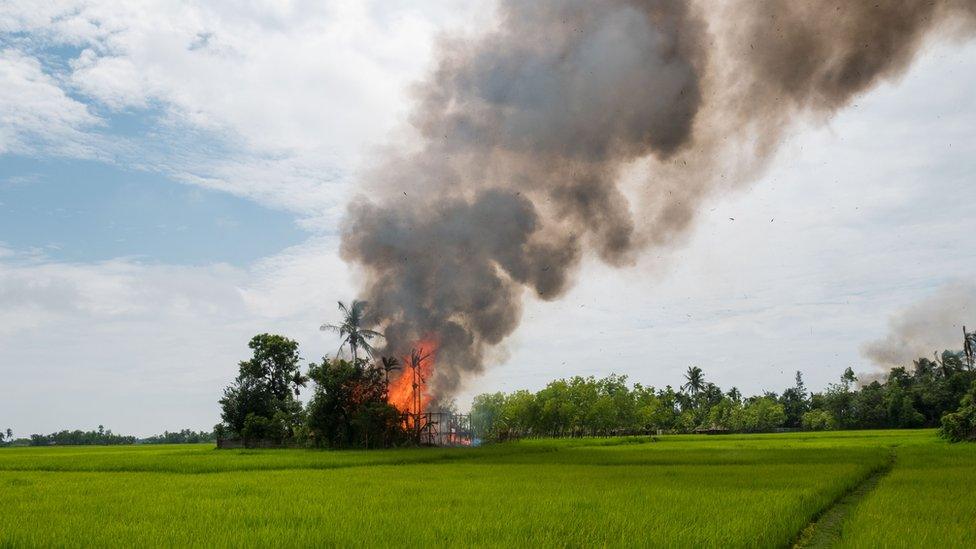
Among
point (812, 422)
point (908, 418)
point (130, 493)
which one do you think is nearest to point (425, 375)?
point (130, 493)

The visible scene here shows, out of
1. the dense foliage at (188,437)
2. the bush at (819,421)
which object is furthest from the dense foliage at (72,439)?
the bush at (819,421)

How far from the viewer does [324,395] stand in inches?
2282

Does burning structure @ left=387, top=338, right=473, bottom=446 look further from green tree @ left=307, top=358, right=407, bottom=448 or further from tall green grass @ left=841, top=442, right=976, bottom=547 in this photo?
tall green grass @ left=841, top=442, right=976, bottom=547

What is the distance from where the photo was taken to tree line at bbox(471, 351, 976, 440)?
354ft

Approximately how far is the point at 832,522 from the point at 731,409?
435 feet

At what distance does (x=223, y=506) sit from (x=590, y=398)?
97945mm

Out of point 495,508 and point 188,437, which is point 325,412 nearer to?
point 495,508

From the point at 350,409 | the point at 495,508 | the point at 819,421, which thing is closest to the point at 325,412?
the point at 350,409

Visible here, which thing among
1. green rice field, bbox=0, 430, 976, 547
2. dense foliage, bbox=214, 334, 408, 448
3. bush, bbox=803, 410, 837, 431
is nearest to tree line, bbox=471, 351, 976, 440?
bush, bbox=803, 410, 837, 431

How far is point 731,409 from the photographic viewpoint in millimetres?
142375

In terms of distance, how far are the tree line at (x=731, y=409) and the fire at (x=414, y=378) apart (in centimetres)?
2086

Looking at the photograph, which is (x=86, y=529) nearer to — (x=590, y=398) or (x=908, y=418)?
(x=590, y=398)

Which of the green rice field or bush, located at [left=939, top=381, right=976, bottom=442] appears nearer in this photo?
the green rice field

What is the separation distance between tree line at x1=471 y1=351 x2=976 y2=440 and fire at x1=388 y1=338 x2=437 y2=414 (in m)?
20.9
